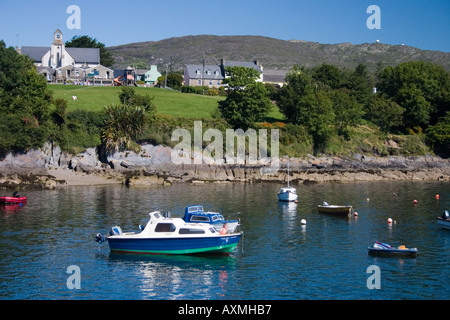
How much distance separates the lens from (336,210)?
56125 millimetres

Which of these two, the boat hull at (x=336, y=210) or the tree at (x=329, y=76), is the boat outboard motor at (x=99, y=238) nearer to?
the boat hull at (x=336, y=210)

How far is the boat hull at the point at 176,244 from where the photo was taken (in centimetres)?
4019

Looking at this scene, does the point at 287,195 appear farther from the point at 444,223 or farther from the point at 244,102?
the point at 244,102

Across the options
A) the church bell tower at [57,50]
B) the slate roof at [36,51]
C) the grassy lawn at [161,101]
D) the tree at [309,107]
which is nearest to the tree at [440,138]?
the tree at [309,107]

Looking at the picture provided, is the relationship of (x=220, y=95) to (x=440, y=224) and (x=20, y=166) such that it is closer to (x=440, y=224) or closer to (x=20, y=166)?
(x=20, y=166)

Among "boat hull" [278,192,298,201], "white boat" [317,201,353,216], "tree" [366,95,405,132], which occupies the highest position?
"tree" [366,95,405,132]

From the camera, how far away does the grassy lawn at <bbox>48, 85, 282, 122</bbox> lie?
324 feet

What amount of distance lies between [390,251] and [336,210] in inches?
629

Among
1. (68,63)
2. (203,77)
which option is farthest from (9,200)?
(203,77)

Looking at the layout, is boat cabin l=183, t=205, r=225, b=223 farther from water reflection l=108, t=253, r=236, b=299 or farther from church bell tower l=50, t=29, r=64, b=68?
church bell tower l=50, t=29, r=64, b=68

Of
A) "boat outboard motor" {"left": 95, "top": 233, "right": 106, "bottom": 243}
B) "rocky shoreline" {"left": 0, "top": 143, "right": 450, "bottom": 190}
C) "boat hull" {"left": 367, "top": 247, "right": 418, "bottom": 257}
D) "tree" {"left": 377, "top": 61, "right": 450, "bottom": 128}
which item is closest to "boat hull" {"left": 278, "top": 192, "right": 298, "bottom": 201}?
"rocky shoreline" {"left": 0, "top": 143, "right": 450, "bottom": 190}

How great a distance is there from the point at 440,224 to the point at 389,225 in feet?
15.2

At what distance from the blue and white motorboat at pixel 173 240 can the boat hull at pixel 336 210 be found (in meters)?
18.6

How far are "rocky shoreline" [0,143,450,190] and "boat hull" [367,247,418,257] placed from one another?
40.4 m
